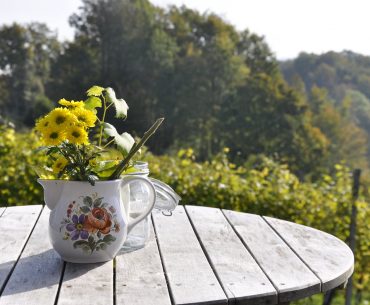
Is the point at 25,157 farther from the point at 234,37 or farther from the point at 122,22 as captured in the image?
the point at 234,37

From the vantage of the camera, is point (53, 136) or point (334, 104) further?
point (334, 104)

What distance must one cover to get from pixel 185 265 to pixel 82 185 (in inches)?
10.9

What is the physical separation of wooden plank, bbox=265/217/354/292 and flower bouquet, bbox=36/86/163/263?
43 cm

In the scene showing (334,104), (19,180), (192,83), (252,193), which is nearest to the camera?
(252,193)

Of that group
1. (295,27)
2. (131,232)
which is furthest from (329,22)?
(131,232)

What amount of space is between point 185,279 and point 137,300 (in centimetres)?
15

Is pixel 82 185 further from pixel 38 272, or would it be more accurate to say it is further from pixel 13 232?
pixel 13 232

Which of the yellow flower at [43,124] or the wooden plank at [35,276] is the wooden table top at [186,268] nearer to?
the wooden plank at [35,276]

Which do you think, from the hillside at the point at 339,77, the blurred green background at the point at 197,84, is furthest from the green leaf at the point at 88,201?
the blurred green background at the point at 197,84

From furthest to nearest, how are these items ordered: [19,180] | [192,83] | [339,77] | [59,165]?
1. [192,83]
2. [339,77]
3. [19,180]
4. [59,165]

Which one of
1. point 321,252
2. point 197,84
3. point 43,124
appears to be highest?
point 43,124

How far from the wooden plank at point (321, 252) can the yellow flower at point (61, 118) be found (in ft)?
1.95

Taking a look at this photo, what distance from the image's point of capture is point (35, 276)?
1.19 meters

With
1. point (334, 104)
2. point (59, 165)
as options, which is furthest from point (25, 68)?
point (59, 165)
